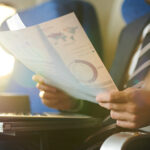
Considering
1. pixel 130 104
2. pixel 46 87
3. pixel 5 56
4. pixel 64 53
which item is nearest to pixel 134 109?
pixel 130 104

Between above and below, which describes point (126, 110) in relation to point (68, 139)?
above

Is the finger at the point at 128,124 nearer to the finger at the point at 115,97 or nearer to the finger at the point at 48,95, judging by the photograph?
the finger at the point at 115,97

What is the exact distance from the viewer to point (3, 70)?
1.19 meters

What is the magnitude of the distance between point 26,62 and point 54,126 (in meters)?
0.18

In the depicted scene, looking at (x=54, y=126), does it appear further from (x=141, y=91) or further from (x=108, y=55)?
(x=108, y=55)

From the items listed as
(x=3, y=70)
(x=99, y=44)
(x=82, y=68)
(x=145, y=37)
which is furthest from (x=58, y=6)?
(x=82, y=68)

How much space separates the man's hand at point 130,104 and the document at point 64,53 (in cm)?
2

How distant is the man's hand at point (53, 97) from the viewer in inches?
33.0

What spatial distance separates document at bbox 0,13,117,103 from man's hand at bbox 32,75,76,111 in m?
0.16

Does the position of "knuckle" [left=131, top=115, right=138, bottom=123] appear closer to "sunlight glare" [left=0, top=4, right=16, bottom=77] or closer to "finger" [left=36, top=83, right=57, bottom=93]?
"finger" [left=36, top=83, right=57, bottom=93]

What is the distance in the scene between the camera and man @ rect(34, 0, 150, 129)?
1.86 feet

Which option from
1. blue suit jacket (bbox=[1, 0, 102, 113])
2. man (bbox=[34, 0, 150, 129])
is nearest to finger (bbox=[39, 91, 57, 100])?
man (bbox=[34, 0, 150, 129])

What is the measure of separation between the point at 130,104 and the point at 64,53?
0.17 metres

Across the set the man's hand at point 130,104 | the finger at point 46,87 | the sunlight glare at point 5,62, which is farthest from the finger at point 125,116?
the sunlight glare at point 5,62
